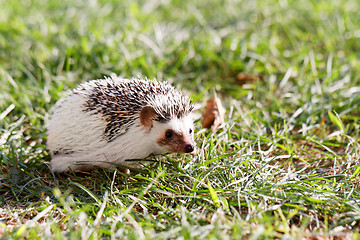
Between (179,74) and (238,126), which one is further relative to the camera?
(179,74)

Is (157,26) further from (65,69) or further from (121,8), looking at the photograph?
(65,69)

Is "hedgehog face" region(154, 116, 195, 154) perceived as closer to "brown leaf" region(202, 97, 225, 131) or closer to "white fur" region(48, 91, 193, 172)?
"white fur" region(48, 91, 193, 172)

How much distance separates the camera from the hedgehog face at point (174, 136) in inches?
160

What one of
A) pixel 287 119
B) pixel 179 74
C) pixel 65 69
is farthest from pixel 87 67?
pixel 287 119

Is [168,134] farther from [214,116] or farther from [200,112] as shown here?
→ [200,112]

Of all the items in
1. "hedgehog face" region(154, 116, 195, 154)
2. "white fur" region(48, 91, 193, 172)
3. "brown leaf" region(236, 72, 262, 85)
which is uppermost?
"white fur" region(48, 91, 193, 172)

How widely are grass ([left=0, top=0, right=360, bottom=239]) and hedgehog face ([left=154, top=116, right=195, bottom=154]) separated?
22cm

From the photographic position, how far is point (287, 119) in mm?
5324

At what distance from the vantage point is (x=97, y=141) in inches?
164

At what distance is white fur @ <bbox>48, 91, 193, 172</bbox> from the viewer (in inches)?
163

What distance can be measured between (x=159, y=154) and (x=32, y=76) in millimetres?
3090

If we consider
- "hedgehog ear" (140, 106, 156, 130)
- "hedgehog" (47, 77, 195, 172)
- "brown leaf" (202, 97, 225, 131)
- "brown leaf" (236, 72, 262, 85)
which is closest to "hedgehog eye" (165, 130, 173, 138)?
"hedgehog" (47, 77, 195, 172)

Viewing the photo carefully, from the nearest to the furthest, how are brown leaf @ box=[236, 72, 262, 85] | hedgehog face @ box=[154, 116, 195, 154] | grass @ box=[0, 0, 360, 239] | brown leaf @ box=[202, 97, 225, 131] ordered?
1. grass @ box=[0, 0, 360, 239]
2. hedgehog face @ box=[154, 116, 195, 154]
3. brown leaf @ box=[202, 97, 225, 131]
4. brown leaf @ box=[236, 72, 262, 85]

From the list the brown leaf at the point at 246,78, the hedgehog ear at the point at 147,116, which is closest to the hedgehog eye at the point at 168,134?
the hedgehog ear at the point at 147,116
